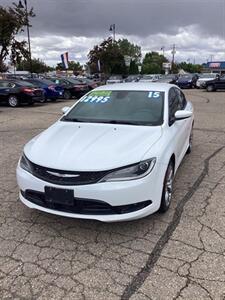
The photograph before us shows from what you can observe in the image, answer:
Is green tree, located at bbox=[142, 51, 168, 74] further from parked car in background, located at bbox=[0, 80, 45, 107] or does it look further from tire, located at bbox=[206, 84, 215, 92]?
parked car in background, located at bbox=[0, 80, 45, 107]

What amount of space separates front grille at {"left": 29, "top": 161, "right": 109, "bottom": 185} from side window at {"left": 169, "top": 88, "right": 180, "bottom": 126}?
1646 mm

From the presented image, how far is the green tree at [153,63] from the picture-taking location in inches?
4013

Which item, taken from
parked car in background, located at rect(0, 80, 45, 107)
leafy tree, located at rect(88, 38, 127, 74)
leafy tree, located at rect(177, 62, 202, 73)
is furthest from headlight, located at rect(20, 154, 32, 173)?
leafy tree, located at rect(177, 62, 202, 73)

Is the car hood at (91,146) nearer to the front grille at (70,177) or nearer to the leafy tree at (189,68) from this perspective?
the front grille at (70,177)

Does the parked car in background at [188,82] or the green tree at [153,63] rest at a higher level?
the green tree at [153,63]

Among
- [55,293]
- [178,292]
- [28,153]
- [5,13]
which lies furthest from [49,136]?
[5,13]

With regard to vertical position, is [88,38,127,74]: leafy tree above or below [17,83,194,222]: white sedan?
above

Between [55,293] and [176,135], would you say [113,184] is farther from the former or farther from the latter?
[176,135]

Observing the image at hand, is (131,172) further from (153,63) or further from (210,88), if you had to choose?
(153,63)

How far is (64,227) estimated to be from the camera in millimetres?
3770

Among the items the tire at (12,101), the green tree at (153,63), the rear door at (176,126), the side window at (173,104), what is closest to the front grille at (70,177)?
the rear door at (176,126)

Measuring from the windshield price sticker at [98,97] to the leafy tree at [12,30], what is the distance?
24363 millimetres

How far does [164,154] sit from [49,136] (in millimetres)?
1453

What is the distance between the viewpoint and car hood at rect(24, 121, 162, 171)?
3365 millimetres
